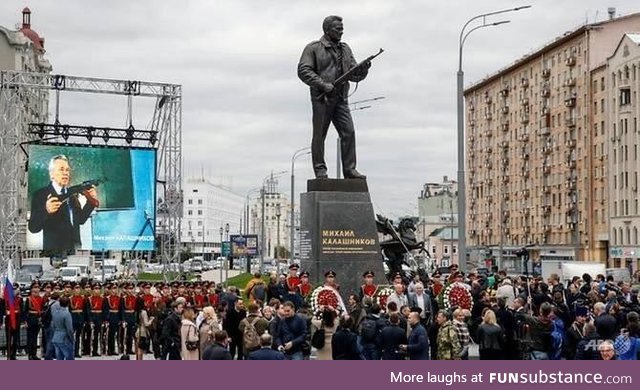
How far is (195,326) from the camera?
1557 cm

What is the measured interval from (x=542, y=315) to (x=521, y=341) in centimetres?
47

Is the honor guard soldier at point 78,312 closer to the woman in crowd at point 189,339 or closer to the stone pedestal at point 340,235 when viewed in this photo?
the stone pedestal at point 340,235

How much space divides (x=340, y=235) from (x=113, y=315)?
554 cm

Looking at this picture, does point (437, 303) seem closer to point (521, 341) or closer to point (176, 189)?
point (521, 341)

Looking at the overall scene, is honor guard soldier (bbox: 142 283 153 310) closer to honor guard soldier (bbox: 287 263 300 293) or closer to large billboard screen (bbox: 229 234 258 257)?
honor guard soldier (bbox: 287 263 300 293)

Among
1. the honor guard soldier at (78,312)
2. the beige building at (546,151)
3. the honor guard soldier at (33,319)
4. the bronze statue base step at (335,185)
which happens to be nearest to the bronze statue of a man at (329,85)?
the bronze statue base step at (335,185)

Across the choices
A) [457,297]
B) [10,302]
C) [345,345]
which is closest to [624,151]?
[457,297]

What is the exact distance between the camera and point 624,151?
69.3 m

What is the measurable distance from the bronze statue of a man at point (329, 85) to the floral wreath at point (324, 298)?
14.4 feet

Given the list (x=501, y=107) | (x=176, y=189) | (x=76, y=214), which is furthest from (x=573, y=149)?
(x=76, y=214)

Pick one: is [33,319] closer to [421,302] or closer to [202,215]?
[421,302]

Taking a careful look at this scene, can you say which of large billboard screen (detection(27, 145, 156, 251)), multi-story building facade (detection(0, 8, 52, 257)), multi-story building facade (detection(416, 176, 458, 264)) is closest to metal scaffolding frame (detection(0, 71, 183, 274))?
large billboard screen (detection(27, 145, 156, 251))

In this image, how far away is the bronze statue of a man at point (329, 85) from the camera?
2161 centimetres

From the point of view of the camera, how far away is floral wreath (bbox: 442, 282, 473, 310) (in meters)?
19.7
